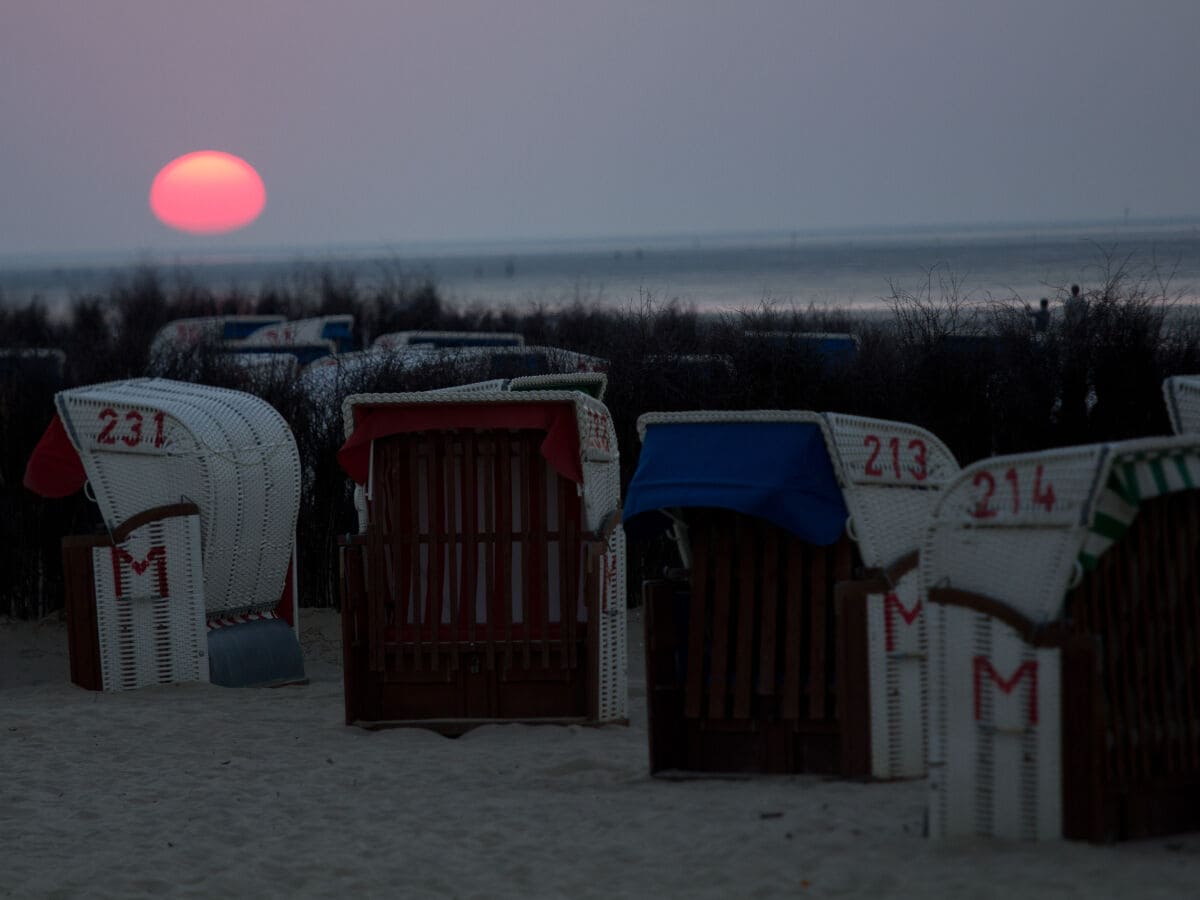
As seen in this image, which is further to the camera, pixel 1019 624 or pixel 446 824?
pixel 446 824

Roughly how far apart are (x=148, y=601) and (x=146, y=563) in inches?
8.7

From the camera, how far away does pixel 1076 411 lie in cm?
1364

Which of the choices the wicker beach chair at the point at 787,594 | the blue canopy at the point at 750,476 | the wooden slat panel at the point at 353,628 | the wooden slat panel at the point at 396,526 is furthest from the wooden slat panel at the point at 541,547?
the blue canopy at the point at 750,476

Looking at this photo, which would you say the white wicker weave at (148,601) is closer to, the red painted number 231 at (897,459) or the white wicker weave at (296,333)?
the red painted number 231 at (897,459)

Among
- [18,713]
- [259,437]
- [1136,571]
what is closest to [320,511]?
[259,437]

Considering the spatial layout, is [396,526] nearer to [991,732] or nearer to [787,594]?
[787,594]

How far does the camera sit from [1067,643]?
465 centimetres

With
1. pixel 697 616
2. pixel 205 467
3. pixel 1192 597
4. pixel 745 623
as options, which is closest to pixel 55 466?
pixel 205 467

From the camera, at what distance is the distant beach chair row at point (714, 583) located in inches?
187

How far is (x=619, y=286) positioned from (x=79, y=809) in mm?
91962

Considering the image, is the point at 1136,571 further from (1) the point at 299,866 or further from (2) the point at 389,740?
(2) the point at 389,740

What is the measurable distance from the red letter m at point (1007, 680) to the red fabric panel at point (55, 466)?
6.07 meters

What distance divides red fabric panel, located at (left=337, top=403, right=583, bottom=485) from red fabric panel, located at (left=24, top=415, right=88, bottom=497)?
8.13 ft

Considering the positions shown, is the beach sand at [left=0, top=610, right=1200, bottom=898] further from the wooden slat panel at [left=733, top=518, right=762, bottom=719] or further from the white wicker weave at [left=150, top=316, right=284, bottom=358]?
the white wicker weave at [left=150, top=316, right=284, bottom=358]
